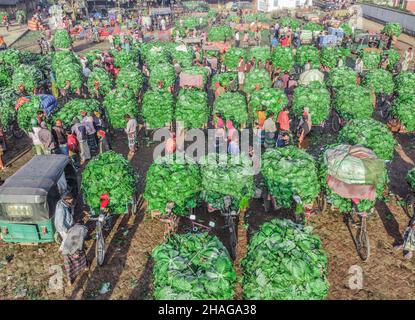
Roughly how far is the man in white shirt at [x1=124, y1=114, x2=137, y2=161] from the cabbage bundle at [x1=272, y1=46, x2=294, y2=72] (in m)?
12.6

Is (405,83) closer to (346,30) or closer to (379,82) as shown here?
(379,82)

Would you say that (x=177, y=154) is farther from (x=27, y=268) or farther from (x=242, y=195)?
(x=27, y=268)

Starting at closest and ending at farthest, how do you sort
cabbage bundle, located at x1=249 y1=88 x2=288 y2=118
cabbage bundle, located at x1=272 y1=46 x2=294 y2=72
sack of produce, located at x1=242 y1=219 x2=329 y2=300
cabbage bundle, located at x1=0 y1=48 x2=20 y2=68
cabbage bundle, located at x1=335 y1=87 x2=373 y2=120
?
sack of produce, located at x1=242 y1=219 x2=329 y2=300, cabbage bundle, located at x1=335 y1=87 x2=373 y2=120, cabbage bundle, located at x1=249 y1=88 x2=288 y2=118, cabbage bundle, located at x1=272 y1=46 x2=294 y2=72, cabbage bundle, located at x1=0 y1=48 x2=20 y2=68

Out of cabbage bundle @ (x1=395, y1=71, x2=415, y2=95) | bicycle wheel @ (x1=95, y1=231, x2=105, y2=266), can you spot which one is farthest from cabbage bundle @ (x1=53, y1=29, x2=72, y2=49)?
bicycle wheel @ (x1=95, y1=231, x2=105, y2=266)

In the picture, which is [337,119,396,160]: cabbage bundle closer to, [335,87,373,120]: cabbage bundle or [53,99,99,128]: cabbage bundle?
[335,87,373,120]: cabbage bundle

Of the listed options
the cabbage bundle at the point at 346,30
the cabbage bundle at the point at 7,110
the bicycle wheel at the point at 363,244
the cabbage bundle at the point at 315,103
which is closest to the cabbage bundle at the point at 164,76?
the cabbage bundle at the point at 7,110

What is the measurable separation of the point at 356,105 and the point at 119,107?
1137cm

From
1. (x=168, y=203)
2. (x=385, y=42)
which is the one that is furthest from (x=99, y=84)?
(x=385, y=42)

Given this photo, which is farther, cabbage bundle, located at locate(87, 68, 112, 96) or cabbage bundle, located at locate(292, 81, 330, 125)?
cabbage bundle, located at locate(87, 68, 112, 96)

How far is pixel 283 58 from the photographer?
25.5 meters

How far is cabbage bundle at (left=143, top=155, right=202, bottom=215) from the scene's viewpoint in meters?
11.9

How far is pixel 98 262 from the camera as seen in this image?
37.1 feet

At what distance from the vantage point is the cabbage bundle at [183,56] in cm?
2566

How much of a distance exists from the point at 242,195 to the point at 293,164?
194cm
